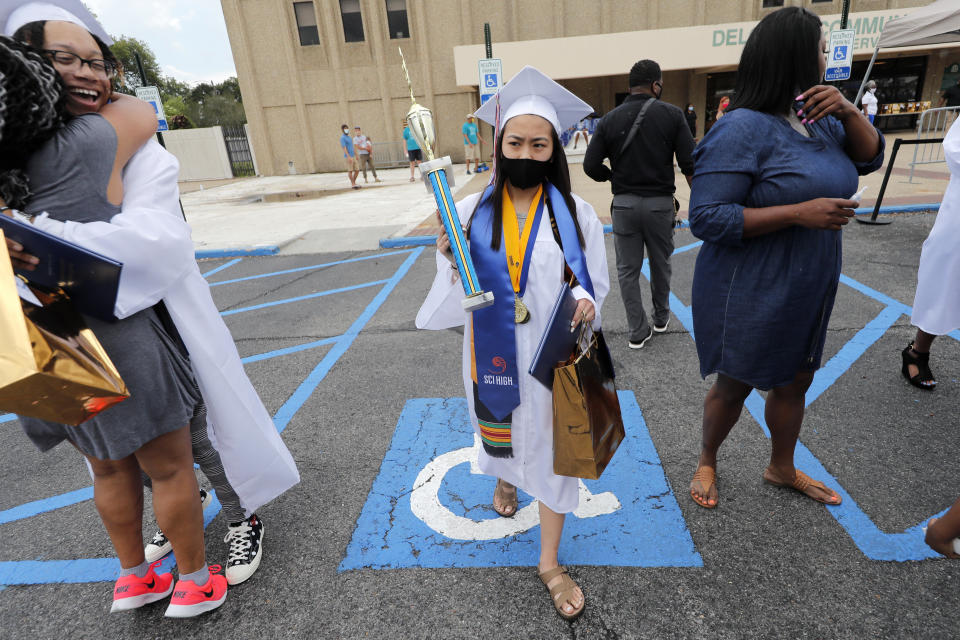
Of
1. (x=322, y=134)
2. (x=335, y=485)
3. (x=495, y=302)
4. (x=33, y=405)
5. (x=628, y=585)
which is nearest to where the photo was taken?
(x=33, y=405)

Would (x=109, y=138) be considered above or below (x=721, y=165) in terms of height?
above

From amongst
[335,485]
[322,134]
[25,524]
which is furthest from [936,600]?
[322,134]

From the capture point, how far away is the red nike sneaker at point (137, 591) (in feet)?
6.49

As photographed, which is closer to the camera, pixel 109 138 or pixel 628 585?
pixel 109 138

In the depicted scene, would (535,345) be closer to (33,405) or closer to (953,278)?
(33,405)

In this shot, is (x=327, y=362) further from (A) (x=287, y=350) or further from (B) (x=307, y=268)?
(B) (x=307, y=268)

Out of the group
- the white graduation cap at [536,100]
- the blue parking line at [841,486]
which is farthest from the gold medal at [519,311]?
the blue parking line at [841,486]

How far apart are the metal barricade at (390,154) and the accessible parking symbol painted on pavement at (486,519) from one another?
2122cm

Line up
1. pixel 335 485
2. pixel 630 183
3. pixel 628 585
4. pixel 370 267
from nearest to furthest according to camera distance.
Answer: pixel 628 585
pixel 335 485
pixel 630 183
pixel 370 267

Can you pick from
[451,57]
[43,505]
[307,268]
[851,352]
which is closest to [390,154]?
[451,57]

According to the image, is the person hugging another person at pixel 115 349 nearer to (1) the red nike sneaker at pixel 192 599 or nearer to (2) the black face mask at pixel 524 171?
(1) the red nike sneaker at pixel 192 599

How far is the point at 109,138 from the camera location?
1527mm

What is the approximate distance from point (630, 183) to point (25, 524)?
4.18 meters

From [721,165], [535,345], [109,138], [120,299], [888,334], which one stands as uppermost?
[109,138]
